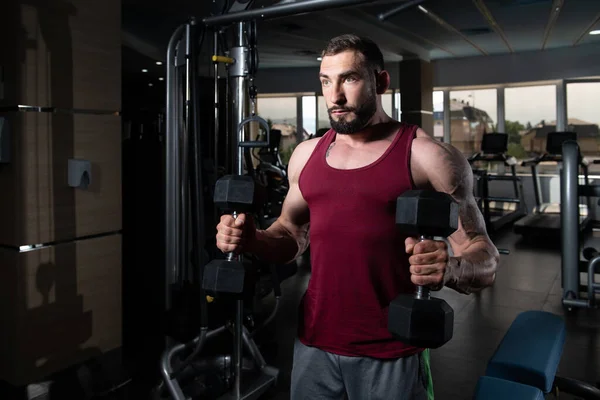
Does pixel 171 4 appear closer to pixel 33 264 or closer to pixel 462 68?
pixel 33 264

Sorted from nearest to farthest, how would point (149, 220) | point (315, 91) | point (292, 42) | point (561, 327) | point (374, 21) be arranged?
point (561, 327)
point (149, 220)
point (374, 21)
point (292, 42)
point (315, 91)

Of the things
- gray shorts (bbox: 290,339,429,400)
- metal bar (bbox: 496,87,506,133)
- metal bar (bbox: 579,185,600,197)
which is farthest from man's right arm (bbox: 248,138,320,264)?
metal bar (bbox: 496,87,506,133)

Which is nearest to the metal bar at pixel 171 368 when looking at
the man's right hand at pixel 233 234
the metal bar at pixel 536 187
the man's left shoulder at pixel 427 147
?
the man's right hand at pixel 233 234

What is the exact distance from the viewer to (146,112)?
9.91 ft

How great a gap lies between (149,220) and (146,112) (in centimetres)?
61

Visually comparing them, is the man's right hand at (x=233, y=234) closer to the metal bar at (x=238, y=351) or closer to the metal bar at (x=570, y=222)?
the metal bar at (x=238, y=351)

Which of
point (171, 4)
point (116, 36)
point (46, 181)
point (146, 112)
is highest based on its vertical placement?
point (171, 4)

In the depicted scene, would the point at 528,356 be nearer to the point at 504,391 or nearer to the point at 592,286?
the point at 504,391

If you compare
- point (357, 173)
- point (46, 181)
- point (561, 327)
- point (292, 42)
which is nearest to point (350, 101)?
point (357, 173)

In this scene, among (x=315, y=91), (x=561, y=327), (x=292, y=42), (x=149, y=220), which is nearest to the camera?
(x=561, y=327)

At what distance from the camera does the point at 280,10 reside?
1855 mm

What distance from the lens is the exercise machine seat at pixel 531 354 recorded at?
5.10 feet

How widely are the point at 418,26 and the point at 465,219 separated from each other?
6053 mm

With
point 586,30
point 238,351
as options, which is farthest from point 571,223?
point 586,30
